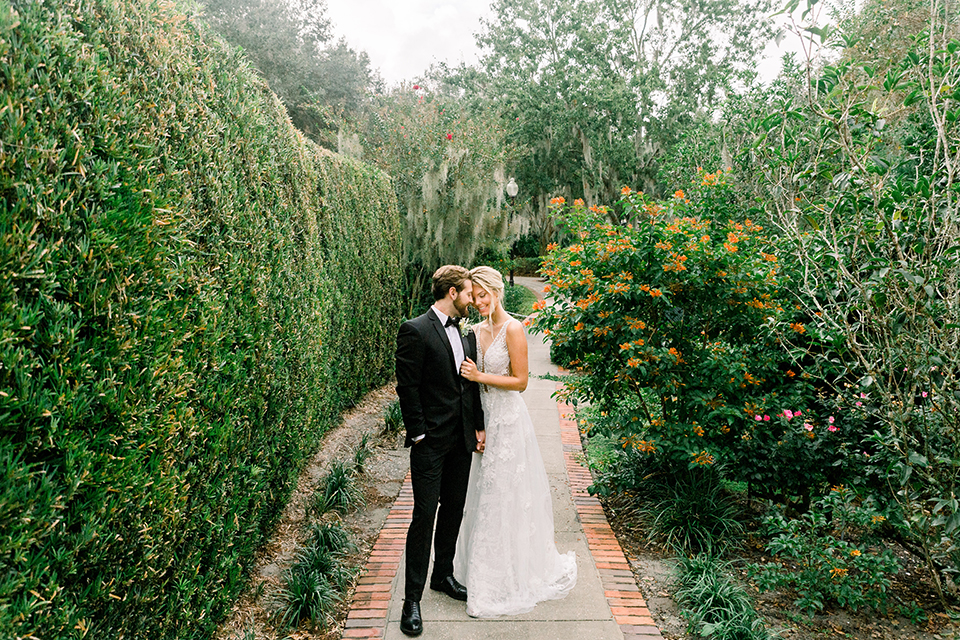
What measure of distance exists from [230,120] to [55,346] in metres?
1.96

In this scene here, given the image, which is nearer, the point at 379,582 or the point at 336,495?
the point at 379,582

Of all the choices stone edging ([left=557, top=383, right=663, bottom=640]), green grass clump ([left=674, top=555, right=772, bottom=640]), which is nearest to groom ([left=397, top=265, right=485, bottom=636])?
stone edging ([left=557, top=383, right=663, bottom=640])

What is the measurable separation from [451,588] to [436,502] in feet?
2.04

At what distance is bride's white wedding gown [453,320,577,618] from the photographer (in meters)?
3.40

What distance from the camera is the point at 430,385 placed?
10.8 feet

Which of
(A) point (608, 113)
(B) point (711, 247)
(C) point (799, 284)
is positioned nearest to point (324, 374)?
(B) point (711, 247)

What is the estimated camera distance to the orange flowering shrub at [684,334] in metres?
4.21

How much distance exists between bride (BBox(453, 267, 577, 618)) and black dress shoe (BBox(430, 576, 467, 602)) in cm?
9

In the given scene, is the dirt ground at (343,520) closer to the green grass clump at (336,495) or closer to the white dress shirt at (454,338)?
the green grass clump at (336,495)

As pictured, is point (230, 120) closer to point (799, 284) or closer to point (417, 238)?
point (799, 284)

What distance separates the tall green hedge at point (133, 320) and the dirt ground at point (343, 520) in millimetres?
183

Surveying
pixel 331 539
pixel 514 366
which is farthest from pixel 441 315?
pixel 331 539

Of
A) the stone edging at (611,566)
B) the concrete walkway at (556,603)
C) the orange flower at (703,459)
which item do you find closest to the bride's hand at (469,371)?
the concrete walkway at (556,603)

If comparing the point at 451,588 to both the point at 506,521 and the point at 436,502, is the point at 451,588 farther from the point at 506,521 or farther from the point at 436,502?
the point at 436,502
